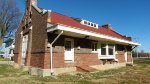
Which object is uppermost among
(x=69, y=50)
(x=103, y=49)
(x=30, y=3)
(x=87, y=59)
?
(x=30, y=3)

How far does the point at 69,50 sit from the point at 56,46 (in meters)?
1.75

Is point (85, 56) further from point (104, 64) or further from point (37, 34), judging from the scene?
point (37, 34)

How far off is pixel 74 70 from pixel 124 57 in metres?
11.5

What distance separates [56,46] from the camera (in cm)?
1512

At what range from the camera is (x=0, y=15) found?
4631cm

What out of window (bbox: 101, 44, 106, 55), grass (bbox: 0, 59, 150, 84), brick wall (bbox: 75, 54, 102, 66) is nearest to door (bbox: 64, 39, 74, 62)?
brick wall (bbox: 75, 54, 102, 66)

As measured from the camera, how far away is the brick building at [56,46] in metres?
14.6

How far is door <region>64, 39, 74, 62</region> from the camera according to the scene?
16.3 meters

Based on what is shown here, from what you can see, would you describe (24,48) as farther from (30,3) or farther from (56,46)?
(56,46)

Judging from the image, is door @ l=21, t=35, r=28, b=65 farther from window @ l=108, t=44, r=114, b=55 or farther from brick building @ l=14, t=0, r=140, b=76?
window @ l=108, t=44, r=114, b=55

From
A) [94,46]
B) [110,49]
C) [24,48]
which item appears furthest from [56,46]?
[110,49]

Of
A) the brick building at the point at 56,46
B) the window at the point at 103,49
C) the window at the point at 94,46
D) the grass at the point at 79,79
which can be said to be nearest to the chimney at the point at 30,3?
the brick building at the point at 56,46

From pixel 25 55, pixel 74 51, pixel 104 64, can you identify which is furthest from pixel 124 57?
pixel 25 55

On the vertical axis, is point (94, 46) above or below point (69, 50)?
above
